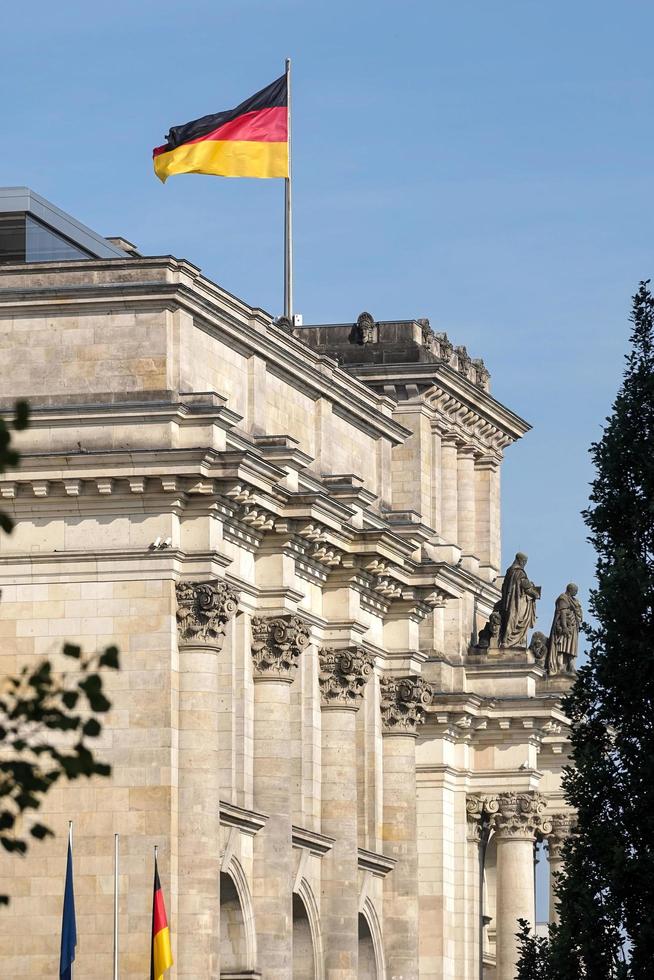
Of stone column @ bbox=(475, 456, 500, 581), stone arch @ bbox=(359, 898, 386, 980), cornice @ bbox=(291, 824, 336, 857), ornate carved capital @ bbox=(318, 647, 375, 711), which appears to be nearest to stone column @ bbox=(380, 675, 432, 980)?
stone arch @ bbox=(359, 898, 386, 980)

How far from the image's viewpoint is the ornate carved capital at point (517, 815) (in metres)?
111

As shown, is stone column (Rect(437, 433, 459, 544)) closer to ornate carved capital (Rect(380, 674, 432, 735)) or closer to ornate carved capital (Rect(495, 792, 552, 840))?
ornate carved capital (Rect(495, 792, 552, 840))

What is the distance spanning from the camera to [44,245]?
8969 cm

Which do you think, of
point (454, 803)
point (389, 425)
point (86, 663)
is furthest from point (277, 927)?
point (86, 663)

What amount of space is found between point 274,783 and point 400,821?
1333 cm

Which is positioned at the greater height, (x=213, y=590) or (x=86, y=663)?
(x=213, y=590)

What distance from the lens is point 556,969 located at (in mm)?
55719

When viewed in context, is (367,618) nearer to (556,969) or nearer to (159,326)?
(159,326)

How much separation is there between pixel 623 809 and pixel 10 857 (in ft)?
73.7

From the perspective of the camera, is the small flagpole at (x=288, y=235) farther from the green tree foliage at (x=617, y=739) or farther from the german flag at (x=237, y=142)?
the green tree foliage at (x=617, y=739)

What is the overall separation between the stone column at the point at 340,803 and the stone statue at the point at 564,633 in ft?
93.5

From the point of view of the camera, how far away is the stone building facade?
74.6 meters

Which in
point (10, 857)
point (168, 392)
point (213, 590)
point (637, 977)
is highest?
point (168, 392)

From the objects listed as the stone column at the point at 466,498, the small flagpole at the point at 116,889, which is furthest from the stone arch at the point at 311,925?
the stone column at the point at 466,498
